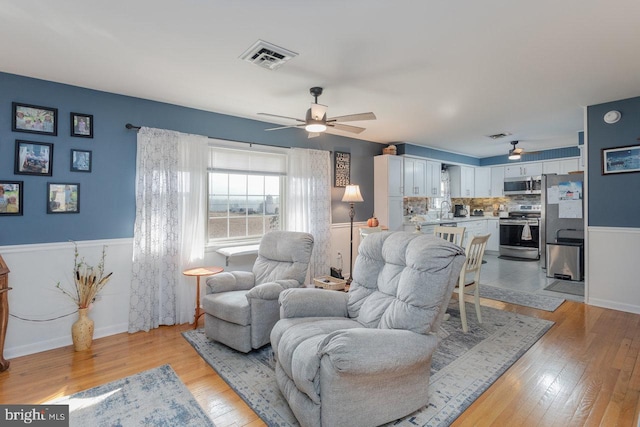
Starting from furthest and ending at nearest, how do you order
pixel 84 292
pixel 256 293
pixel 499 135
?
pixel 499 135
pixel 84 292
pixel 256 293

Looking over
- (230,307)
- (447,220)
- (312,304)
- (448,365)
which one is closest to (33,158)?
(230,307)

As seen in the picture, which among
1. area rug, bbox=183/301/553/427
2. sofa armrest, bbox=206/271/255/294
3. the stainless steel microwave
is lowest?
area rug, bbox=183/301/553/427

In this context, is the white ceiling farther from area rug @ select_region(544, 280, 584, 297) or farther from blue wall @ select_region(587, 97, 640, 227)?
area rug @ select_region(544, 280, 584, 297)

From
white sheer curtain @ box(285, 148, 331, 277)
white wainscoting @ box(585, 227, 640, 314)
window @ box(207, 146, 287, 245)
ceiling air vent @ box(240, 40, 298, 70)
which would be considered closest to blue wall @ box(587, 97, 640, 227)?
white wainscoting @ box(585, 227, 640, 314)

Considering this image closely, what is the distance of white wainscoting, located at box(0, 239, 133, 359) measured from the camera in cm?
282

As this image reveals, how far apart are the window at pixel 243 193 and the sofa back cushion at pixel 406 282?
2.32m

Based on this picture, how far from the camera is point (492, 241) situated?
7.79 m

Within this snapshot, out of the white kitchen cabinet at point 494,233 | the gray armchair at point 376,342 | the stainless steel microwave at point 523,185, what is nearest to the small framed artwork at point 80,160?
the gray armchair at point 376,342

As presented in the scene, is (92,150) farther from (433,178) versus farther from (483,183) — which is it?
(483,183)

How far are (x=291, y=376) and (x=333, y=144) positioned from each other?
4004 millimetres

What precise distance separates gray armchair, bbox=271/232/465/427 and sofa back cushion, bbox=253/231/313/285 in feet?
2.69

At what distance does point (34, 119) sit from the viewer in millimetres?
2885

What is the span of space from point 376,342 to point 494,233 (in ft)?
24.0

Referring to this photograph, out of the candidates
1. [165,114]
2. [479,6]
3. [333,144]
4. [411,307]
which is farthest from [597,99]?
[165,114]
